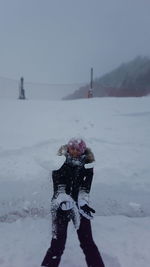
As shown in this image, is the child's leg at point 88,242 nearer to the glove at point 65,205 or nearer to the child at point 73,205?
the child at point 73,205

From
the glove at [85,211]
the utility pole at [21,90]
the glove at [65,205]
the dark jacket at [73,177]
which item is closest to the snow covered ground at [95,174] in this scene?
the dark jacket at [73,177]

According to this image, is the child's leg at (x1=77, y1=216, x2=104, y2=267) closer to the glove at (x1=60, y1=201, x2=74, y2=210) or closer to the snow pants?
the snow pants

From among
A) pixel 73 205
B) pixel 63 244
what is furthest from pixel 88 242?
pixel 73 205

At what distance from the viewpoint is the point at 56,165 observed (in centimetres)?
558

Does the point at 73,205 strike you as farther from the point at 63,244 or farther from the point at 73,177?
the point at 63,244

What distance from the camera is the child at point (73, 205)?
5508 millimetres

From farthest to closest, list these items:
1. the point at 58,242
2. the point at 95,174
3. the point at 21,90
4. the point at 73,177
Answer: the point at 21,90
the point at 95,174
the point at 73,177
the point at 58,242

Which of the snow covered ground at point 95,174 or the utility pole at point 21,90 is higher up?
the utility pole at point 21,90

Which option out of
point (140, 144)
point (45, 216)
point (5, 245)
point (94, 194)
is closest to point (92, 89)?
point (140, 144)

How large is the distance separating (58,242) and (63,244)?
→ 86 mm

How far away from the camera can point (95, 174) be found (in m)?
11.7

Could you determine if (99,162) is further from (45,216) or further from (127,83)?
(127,83)

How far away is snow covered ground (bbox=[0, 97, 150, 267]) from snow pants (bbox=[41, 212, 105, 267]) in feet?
2.51

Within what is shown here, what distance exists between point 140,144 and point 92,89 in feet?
35.6
